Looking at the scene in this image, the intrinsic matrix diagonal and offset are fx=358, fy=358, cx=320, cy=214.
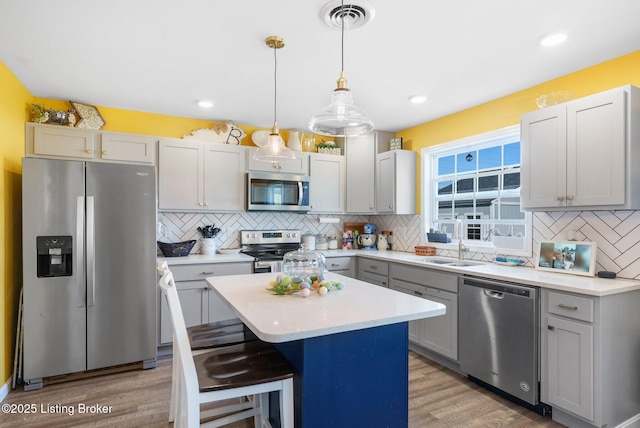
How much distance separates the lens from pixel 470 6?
1928mm

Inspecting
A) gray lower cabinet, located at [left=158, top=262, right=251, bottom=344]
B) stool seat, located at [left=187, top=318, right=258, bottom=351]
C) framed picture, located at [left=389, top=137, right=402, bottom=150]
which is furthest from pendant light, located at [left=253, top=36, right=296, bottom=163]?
framed picture, located at [left=389, top=137, right=402, bottom=150]

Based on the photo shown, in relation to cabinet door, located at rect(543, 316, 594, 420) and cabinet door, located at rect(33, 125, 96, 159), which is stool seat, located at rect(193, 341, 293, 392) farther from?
cabinet door, located at rect(33, 125, 96, 159)

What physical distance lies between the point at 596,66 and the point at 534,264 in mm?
1564

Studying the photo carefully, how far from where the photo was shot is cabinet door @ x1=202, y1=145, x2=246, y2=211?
12.7 ft

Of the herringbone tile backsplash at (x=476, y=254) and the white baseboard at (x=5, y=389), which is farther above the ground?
the herringbone tile backsplash at (x=476, y=254)

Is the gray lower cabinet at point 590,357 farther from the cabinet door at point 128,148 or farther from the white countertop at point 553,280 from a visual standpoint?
the cabinet door at point 128,148

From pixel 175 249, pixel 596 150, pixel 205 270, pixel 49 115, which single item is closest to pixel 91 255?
pixel 175 249

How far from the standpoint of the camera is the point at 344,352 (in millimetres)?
1561

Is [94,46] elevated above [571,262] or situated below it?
above

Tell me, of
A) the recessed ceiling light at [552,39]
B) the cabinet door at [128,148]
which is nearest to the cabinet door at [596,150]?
the recessed ceiling light at [552,39]

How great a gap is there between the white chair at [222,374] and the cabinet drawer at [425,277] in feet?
5.80

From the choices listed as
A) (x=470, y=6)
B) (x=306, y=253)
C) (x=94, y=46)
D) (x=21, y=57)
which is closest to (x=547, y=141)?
(x=470, y=6)

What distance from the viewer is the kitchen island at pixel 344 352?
1471 mm

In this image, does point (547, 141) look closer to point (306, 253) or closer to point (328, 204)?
point (306, 253)
